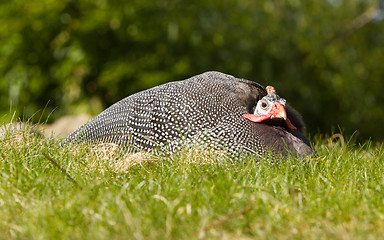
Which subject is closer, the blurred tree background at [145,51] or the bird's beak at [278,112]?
the bird's beak at [278,112]

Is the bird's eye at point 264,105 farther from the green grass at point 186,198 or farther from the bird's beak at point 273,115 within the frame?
the green grass at point 186,198

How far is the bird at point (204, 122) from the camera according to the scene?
304cm

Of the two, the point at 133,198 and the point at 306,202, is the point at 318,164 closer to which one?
the point at 306,202

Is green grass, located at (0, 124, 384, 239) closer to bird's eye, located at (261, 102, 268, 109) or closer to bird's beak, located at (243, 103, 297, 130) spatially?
bird's beak, located at (243, 103, 297, 130)

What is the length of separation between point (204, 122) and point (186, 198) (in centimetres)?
102

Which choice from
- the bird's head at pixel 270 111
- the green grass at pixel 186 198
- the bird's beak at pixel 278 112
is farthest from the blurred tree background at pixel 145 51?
the green grass at pixel 186 198

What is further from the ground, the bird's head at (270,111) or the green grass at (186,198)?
the bird's head at (270,111)

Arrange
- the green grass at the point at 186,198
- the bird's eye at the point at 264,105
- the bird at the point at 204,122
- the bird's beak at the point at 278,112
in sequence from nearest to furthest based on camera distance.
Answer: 1. the green grass at the point at 186,198
2. the bird at the point at 204,122
3. the bird's beak at the point at 278,112
4. the bird's eye at the point at 264,105

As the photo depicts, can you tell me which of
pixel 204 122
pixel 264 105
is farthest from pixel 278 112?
pixel 204 122

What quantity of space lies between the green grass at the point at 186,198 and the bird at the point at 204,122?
0.16 meters

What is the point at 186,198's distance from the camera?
216 cm

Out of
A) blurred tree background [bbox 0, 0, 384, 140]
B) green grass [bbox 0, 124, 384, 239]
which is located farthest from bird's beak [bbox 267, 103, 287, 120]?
blurred tree background [bbox 0, 0, 384, 140]

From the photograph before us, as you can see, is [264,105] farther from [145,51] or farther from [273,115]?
[145,51]

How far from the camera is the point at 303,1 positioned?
1005 centimetres
